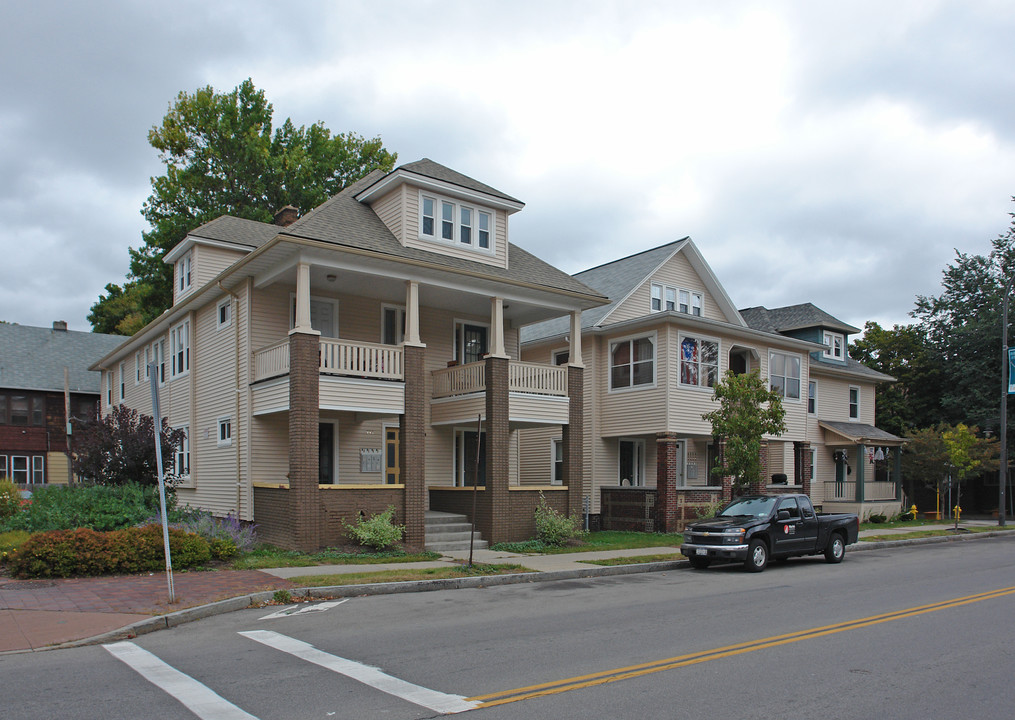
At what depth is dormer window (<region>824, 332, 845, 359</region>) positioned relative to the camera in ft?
120

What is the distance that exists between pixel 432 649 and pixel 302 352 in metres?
10.1

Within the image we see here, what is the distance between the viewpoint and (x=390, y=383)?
62.7 feet

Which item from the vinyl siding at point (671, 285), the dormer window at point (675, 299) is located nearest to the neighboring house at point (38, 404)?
the vinyl siding at point (671, 285)

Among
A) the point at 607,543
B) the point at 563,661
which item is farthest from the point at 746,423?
the point at 563,661

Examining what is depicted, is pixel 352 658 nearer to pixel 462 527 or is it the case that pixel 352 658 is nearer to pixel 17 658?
pixel 17 658

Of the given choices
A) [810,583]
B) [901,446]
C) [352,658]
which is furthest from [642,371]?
[352,658]

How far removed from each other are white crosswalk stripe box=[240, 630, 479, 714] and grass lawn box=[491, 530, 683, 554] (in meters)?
10.4

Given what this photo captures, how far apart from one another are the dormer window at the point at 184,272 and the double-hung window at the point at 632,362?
45.7 ft

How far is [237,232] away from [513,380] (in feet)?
35.1

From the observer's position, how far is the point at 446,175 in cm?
2230

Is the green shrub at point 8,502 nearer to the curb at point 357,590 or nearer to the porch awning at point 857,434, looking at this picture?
the curb at point 357,590

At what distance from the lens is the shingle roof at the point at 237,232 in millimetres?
24859

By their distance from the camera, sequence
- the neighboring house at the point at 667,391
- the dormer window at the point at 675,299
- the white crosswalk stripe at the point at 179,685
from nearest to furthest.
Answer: the white crosswalk stripe at the point at 179,685 < the neighboring house at the point at 667,391 < the dormer window at the point at 675,299

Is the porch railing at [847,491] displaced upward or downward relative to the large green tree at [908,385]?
downward
